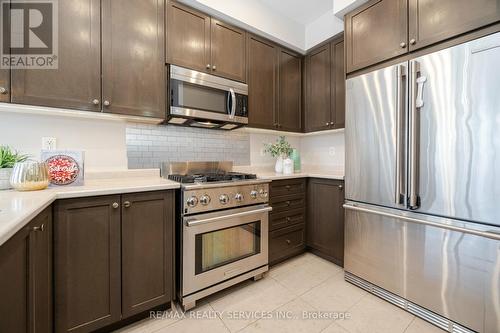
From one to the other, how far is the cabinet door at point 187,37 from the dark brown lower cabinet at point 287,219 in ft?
4.44

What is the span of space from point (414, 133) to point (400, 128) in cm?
11

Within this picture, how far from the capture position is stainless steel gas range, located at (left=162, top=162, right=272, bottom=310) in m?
1.63

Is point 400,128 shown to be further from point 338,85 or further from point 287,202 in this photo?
point 287,202

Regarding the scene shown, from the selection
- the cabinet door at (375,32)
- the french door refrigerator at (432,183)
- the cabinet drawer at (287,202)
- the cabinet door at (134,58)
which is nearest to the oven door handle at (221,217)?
the cabinet drawer at (287,202)

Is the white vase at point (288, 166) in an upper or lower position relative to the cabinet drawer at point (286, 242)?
upper

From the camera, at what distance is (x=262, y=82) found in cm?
248

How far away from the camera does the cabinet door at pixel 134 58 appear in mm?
1632

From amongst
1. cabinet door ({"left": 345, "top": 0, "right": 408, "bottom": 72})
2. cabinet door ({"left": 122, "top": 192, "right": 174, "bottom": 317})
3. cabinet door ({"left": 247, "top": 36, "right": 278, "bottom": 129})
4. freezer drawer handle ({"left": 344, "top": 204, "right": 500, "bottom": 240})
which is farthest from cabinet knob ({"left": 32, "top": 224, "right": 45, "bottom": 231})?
cabinet door ({"left": 345, "top": 0, "right": 408, "bottom": 72})

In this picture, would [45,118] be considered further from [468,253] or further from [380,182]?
[468,253]

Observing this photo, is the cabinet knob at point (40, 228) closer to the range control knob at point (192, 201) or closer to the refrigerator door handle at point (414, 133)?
the range control knob at point (192, 201)

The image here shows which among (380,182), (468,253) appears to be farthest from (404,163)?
(468,253)

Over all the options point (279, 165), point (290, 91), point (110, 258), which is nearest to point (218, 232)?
point (110, 258)

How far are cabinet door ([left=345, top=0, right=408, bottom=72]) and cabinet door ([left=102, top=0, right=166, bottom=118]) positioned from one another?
5.34ft

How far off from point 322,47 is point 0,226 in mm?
2976
